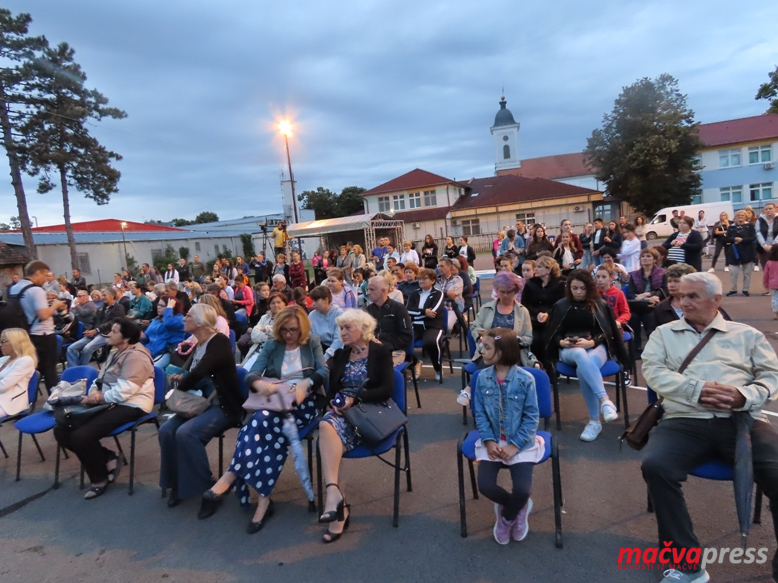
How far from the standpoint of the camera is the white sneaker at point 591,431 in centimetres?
412

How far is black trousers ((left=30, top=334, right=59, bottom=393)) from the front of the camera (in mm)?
5809

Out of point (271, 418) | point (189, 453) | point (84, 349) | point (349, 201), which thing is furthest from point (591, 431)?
point (349, 201)

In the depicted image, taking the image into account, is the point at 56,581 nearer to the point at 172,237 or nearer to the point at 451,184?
the point at 172,237

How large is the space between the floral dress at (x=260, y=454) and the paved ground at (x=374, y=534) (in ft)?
0.82

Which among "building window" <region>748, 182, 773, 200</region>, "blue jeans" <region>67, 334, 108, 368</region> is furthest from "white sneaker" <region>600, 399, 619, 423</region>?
"building window" <region>748, 182, 773, 200</region>

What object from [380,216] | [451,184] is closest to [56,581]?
[380,216]

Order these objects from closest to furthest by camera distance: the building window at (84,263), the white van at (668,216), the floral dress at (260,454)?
the floral dress at (260,454) < the white van at (668,216) < the building window at (84,263)

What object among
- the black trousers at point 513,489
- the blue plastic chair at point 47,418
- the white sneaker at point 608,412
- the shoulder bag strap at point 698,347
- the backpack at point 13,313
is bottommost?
the white sneaker at point 608,412

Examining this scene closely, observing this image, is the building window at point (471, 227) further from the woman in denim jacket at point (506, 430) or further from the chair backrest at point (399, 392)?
the woman in denim jacket at point (506, 430)

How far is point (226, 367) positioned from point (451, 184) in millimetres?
43020

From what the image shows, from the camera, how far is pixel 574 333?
15.0 feet

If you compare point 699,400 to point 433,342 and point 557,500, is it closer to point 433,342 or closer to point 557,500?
point 557,500

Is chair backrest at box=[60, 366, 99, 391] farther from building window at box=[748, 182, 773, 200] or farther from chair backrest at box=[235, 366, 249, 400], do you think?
building window at box=[748, 182, 773, 200]

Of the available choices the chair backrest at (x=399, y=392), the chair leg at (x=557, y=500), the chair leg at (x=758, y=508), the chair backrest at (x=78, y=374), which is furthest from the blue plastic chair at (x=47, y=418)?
the chair leg at (x=758, y=508)
